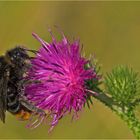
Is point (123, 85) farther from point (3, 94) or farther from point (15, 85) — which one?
point (3, 94)

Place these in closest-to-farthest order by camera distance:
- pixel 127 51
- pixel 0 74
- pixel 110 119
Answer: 1. pixel 0 74
2. pixel 110 119
3. pixel 127 51

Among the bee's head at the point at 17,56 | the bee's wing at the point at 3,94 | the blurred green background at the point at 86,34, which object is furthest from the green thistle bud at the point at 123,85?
the blurred green background at the point at 86,34

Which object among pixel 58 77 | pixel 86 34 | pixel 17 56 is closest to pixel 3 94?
pixel 17 56

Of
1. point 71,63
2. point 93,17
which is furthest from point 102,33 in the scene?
point 71,63

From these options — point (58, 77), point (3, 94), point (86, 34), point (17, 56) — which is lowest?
point (3, 94)

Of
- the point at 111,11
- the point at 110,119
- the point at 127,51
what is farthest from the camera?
the point at 111,11

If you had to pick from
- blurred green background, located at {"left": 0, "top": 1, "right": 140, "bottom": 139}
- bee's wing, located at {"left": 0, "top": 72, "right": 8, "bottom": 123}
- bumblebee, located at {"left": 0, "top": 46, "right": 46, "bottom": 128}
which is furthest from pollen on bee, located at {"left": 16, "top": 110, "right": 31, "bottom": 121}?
blurred green background, located at {"left": 0, "top": 1, "right": 140, "bottom": 139}

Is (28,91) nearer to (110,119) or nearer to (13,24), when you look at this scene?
(110,119)
